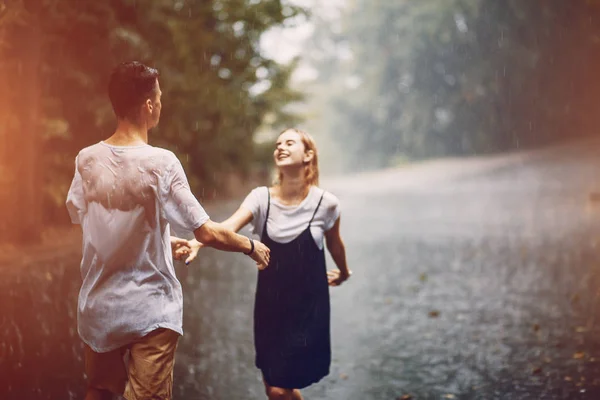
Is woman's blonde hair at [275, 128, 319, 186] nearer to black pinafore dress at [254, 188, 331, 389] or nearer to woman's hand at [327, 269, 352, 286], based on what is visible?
black pinafore dress at [254, 188, 331, 389]

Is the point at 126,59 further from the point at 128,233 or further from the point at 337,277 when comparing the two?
the point at 128,233

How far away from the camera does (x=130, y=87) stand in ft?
10.3

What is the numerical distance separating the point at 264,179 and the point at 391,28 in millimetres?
25229

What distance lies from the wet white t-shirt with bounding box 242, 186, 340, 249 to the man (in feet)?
2.11

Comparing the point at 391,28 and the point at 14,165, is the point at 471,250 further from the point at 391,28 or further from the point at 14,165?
the point at 391,28

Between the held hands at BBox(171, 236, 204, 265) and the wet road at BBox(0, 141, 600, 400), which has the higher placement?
the held hands at BBox(171, 236, 204, 265)

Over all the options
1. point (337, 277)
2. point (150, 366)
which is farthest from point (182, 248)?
point (337, 277)

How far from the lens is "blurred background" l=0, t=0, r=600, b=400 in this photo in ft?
19.9

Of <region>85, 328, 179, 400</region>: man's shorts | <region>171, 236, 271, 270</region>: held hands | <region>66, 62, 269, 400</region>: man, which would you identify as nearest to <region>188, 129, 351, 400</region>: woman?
<region>171, 236, 271, 270</region>: held hands

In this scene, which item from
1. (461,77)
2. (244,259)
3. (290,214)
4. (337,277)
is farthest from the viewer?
(461,77)

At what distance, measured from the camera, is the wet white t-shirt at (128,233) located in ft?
10.1

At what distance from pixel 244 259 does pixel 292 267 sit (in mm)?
9229

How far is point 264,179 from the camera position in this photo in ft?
87.9

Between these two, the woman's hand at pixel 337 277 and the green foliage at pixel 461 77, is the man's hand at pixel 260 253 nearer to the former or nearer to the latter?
the woman's hand at pixel 337 277
